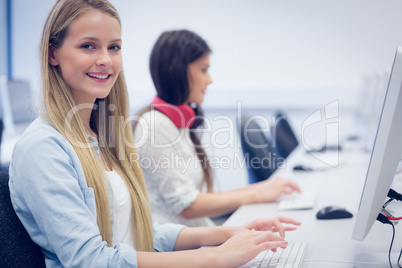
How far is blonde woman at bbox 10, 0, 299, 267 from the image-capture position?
30.4 inches

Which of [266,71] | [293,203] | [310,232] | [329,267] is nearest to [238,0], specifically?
[266,71]

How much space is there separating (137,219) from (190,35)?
0.78 meters

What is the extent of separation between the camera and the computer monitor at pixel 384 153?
74cm

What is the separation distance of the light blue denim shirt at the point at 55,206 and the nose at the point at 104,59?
0.19 m

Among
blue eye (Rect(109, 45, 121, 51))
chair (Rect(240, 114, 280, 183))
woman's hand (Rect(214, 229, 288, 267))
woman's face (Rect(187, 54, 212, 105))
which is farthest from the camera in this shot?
chair (Rect(240, 114, 280, 183))

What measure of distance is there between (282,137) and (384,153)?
1859mm

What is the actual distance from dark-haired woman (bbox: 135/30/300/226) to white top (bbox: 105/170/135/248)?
0.37 m

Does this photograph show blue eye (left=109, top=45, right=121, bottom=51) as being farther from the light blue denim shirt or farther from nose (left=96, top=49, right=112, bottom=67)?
the light blue denim shirt

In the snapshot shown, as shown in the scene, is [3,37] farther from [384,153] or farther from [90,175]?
[384,153]

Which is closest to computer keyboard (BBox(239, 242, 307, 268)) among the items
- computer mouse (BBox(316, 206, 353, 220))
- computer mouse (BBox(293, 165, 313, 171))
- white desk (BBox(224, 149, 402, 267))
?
white desk (BBox(224, 149, 402, 267))

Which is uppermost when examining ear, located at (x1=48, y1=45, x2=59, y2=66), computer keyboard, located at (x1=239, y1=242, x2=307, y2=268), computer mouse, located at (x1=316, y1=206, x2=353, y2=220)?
ear, located at (x1=48, y1=45, x2=59, y2=66)

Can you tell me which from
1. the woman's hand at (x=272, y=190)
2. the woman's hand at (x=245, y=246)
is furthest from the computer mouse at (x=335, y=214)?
the woman's hand at (x=245, y=246)

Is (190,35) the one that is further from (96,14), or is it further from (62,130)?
(62,130)

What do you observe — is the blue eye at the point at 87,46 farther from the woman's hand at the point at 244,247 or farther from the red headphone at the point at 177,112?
the red headphone at the point at 177,112
